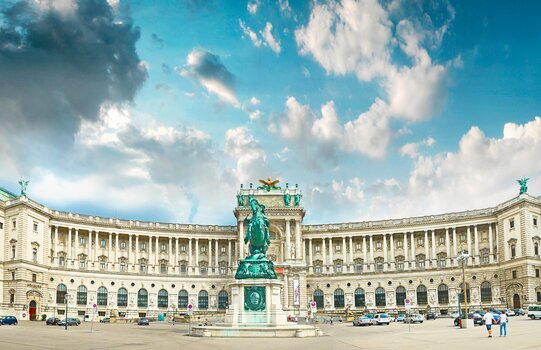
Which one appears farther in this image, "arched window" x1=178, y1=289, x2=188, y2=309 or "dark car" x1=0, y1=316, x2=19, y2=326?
"arched window" x1=178, y1=289, x2=188, y2=309

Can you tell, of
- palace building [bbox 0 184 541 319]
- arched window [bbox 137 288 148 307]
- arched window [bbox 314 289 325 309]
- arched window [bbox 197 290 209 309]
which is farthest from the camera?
arched window [bbox 314 289 325 309]

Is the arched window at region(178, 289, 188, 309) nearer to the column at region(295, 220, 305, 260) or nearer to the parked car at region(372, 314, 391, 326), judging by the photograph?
the column at region(295, 220, 305, 260)

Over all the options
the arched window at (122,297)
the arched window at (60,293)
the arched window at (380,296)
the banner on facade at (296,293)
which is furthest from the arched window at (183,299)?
the arched window at (380,296)

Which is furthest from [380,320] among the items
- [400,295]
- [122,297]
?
[122,297]

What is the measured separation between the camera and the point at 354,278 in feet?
420

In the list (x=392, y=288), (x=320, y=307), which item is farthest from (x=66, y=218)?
(x=392, y=288)

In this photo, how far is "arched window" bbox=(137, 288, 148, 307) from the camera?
12325 centimetres

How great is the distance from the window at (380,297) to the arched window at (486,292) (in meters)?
19.2

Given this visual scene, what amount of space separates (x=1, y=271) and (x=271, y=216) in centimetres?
5013

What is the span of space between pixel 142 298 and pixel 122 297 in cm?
405

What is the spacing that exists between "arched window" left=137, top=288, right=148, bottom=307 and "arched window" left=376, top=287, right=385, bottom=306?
44592 mm

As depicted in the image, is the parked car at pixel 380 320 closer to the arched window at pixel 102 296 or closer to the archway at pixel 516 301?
the archway at pixel 516 301

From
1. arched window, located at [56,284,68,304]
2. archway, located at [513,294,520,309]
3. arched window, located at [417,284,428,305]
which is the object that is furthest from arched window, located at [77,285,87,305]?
archway, located at [513,294,520,309]

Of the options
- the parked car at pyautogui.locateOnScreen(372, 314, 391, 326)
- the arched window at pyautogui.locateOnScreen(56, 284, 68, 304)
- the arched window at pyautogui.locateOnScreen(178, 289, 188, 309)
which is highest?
the arched window at pyautogui.locateOnScreen(56, 284, 68, 304)
